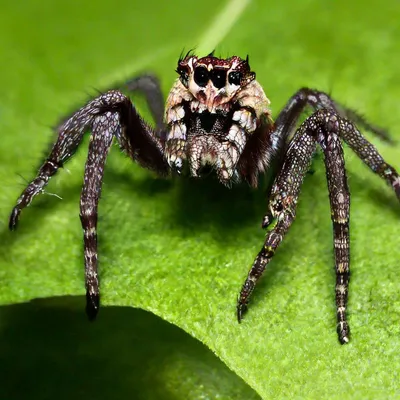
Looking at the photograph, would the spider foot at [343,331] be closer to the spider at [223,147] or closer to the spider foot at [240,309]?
the spider at [223,147]

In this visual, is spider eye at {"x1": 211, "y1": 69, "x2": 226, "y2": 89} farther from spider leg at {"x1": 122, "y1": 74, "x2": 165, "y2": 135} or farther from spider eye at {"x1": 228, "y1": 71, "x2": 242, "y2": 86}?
spider leg at {"x1": 122, "y1": 74, "x2": 165, "y2": 135}

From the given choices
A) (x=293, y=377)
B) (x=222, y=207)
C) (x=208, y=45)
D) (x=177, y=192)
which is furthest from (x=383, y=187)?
(x=208, y=45)

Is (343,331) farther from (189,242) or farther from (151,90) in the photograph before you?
(151,90)

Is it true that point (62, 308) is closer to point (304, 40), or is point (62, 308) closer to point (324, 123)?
point (324, 123)

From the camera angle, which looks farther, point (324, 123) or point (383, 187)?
point (383, 187)

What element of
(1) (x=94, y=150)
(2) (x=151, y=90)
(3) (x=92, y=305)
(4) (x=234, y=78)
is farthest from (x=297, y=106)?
(3) (x=92, y=305)

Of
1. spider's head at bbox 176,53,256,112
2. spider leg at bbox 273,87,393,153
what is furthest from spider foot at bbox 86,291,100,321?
spider leg at bbox 273,87,393,153
